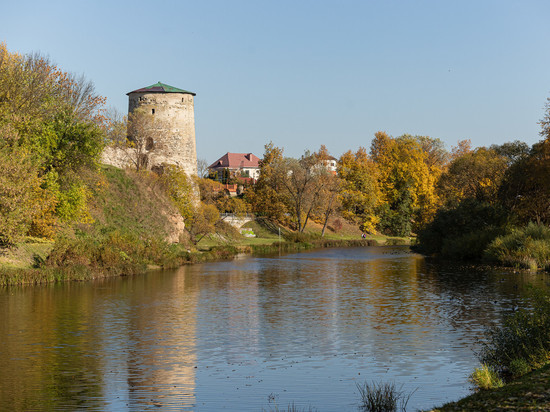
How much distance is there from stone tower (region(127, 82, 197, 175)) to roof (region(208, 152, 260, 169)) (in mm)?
109227

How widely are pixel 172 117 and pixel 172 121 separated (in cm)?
41

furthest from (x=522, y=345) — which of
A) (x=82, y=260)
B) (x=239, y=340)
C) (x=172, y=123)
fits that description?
(x=172, y=123)

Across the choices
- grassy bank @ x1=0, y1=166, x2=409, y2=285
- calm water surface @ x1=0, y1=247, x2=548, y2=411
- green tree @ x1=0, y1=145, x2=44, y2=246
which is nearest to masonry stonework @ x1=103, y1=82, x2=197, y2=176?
grassy bank @ x1=0, y1=166, x2=409, y2=285

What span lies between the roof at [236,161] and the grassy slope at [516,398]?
557 feet

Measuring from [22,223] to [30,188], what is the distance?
6.71ft

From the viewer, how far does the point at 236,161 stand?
7372 inches

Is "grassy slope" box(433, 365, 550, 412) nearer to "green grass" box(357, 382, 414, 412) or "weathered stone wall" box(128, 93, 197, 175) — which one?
"green grass" box(357, 382, 414, 412)

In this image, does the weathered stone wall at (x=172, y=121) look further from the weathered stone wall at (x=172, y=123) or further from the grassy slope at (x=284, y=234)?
the grassy slope at (x=284, y=234)

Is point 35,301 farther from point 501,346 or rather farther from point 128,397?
point 501,346

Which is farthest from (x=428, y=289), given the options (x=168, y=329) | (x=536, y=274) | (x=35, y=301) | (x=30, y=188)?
(x=30, y=188)

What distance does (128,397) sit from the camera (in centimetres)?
1347

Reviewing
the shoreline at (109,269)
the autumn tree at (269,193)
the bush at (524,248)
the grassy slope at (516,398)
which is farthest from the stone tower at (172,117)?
the grassy slope at (516,398)

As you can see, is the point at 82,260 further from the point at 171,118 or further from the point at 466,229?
the point at 171,118

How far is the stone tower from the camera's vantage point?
68688mm
